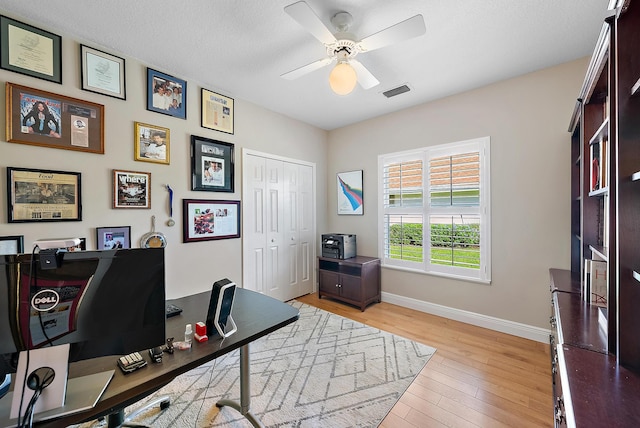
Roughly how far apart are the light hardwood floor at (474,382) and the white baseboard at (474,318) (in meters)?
0.07

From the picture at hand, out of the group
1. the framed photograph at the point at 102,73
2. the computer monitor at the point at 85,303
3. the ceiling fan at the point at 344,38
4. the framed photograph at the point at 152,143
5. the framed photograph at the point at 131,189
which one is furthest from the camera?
the framed photograph at the point at 152,143

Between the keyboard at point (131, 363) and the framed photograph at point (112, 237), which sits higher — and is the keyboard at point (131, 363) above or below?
below

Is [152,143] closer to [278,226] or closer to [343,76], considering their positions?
[278,226]

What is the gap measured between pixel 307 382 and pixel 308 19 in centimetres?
247

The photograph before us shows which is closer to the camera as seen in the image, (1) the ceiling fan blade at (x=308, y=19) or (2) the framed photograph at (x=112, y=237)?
(1) the ceiling fan blade at (x=308, y=19)

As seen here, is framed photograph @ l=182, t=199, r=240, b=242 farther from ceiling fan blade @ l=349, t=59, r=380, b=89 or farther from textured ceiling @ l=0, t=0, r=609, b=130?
ceiling fan blade @ l=349, t=59, r=380, b=89

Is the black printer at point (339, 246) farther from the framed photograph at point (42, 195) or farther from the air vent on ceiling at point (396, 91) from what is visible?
the framed photograph at point (42, 195)

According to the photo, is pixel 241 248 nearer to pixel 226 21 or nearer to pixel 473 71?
pixel 226 21

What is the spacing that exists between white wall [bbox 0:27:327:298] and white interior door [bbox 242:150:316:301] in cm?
17

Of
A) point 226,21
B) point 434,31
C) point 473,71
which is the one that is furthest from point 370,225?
point 226,21

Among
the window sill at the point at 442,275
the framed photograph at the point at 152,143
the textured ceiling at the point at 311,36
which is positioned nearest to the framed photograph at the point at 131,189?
the framed photograph at the point at 152,143

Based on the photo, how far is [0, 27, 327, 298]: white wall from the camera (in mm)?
1934

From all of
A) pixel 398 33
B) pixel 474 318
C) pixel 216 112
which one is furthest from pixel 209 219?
pixel 474 318

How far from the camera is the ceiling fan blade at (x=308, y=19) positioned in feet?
4.73
